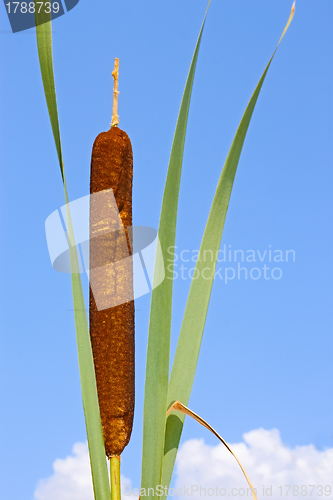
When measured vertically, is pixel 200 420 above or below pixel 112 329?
below

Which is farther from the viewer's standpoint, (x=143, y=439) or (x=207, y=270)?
(x=207, y=270)

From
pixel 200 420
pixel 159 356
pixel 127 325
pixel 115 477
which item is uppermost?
pixel 127 325

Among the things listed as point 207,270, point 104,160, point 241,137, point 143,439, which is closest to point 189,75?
point 241,137

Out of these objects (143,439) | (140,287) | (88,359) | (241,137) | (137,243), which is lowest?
(143,439)

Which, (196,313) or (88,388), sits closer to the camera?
(88,388)

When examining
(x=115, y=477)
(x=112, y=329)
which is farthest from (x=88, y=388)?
(x=115, y=477)

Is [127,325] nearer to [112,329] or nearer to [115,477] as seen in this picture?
[112,329]

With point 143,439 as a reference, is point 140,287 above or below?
above

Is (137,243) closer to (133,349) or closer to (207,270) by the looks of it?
(207,270)
